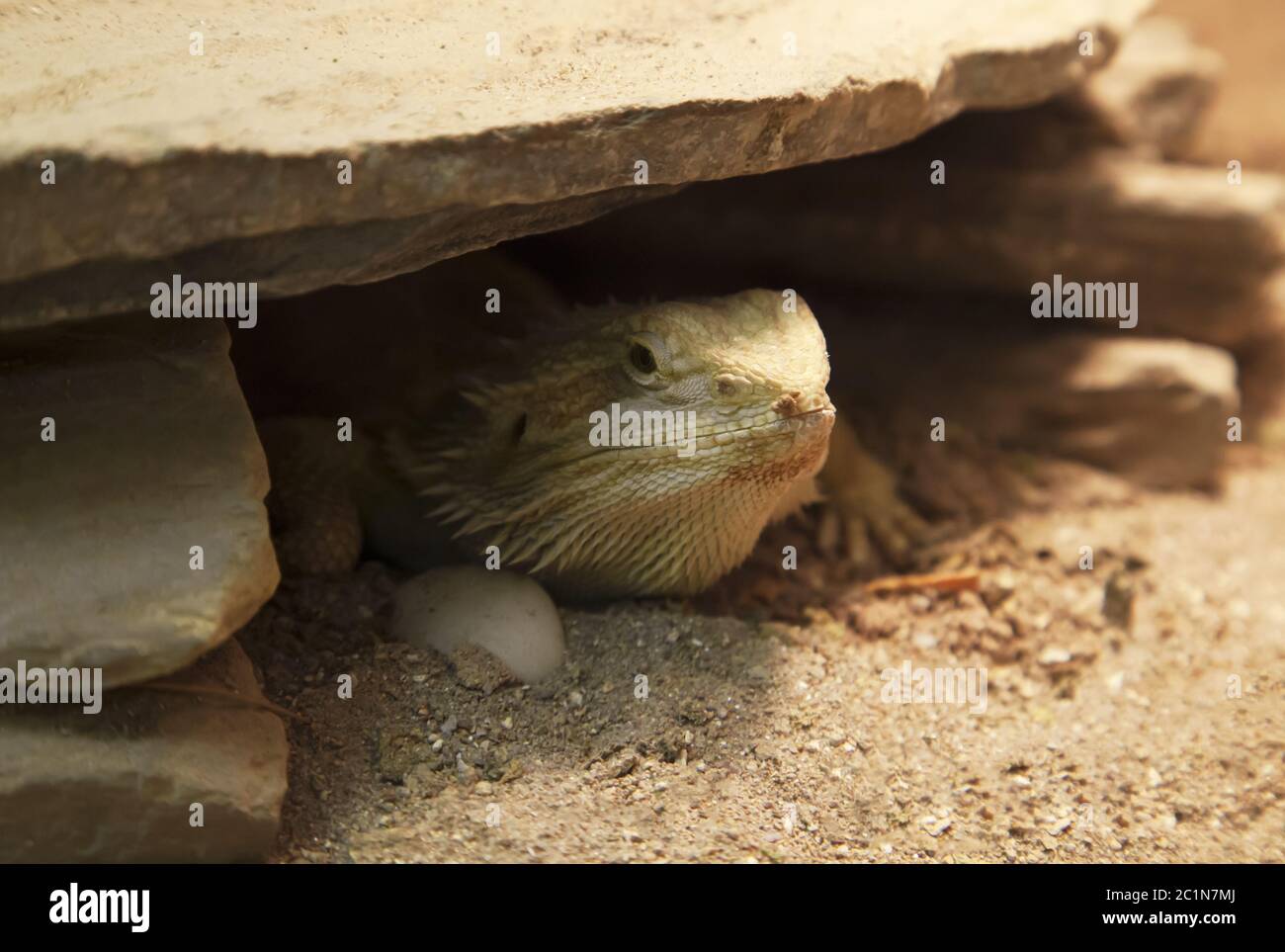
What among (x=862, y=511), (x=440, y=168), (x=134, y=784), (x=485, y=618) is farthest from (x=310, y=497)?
(x=862, y=511)

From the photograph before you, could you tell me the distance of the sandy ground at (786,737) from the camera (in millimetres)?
2635

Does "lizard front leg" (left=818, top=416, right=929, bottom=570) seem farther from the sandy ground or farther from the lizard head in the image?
the lizard head

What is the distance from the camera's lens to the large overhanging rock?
86.4 inches

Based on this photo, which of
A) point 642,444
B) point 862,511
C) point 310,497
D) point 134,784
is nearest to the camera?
point 134,784

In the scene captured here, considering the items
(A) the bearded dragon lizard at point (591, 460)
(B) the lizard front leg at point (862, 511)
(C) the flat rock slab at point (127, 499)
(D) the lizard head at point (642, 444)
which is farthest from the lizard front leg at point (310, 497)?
(B) the lizard front leg at point (862, 511)

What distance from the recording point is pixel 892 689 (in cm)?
329

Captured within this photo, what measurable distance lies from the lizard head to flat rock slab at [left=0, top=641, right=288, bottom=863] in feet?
3.33

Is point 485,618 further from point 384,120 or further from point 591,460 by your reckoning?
point 384,120

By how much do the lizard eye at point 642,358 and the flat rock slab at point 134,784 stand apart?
126 cm

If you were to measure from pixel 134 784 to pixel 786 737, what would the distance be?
4.92 ft

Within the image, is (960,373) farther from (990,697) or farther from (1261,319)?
(990,697)

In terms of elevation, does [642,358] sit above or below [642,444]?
above

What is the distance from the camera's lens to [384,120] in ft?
7.84

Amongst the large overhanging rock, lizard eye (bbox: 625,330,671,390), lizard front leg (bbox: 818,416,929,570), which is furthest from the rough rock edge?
lizard front leg (bbox: 818,416,929,570)
